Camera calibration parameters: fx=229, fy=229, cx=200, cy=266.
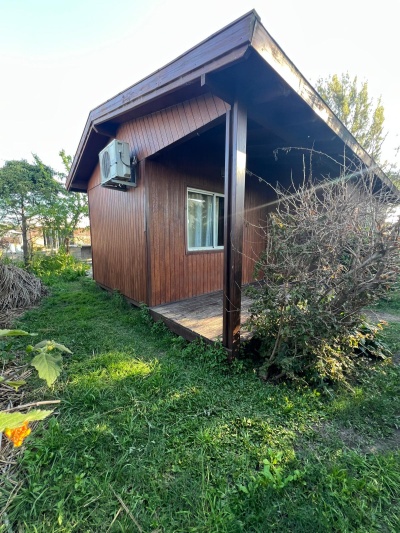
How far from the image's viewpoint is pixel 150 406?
184cm

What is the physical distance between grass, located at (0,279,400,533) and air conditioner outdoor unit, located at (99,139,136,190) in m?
2.76

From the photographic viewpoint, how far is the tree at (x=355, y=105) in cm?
1132

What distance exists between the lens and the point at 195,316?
3385mm

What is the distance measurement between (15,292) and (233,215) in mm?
4630

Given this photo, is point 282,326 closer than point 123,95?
Yes

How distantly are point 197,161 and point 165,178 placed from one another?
2.72 ft

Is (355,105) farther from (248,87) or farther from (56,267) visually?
(56,267)

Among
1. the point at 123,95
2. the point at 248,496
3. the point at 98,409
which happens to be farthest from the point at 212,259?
the point at 248,496

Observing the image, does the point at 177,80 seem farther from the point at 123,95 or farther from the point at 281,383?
the point at 281,383

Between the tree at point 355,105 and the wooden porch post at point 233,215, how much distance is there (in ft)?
41.4

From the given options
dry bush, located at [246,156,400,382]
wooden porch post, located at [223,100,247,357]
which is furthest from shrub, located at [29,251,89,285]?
dry bush, located at [246,156,400,382]

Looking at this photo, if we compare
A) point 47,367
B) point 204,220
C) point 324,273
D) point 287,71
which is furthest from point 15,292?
point 287,71

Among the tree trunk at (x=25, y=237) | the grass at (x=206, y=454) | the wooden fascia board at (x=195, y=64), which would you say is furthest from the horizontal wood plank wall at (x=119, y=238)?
the tree trunk at (x=25, y=237)

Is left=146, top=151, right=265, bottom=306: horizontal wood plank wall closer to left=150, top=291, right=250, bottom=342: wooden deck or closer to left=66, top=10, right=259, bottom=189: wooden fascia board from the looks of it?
left=150, top=291, right=250, bottom=342: wooden deck
